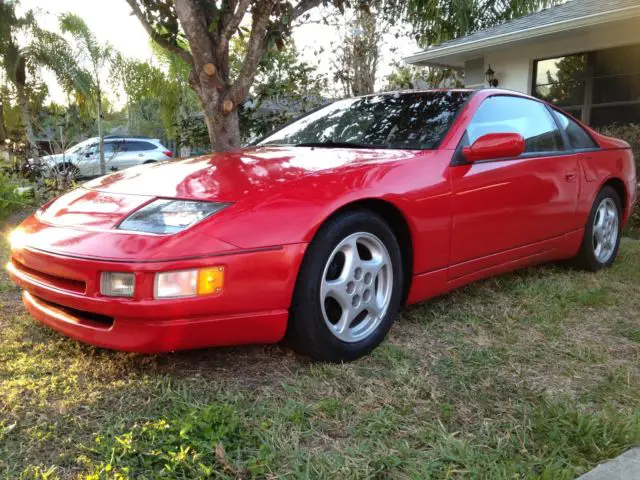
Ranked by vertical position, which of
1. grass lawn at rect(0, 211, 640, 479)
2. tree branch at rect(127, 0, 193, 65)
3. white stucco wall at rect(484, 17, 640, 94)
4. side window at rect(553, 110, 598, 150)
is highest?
white stucco wall at rect(484, 17, 640, 94)

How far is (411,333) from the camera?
2.96 metres

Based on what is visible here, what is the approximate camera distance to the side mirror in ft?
9.78

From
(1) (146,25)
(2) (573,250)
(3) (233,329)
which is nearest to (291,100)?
(1) (146,25)

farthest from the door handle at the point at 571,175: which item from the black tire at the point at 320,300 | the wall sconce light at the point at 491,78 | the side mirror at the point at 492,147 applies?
the wall sconce light at the point at 491,78

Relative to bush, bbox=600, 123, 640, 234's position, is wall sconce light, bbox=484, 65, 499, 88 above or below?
above

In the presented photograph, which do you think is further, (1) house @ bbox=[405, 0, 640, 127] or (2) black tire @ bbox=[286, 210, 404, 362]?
(1) house @ bbox=[405, 0, 640, 127]

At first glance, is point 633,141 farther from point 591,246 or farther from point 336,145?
point 336,145

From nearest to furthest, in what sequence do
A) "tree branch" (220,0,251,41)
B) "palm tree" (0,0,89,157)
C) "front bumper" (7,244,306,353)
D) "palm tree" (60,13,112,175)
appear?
1. "front bumper" (7,244,306,353)
2. "tree branch" (220,0,251,41)
3. "palm tree" (60,13,112,175)
4. "palm tree" (0,0,89,157)

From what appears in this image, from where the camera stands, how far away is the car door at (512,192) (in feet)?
9.93

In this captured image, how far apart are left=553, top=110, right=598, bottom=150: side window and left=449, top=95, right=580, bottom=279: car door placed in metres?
0.11

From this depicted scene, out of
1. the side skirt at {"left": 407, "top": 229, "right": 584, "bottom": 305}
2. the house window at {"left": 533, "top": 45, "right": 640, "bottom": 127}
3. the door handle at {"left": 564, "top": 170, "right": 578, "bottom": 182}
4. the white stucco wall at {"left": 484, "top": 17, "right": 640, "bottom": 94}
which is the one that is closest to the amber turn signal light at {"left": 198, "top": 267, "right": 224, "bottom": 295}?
the side skirt at {"left": 407, "top": 229, "right": 584, "bottom": 305}

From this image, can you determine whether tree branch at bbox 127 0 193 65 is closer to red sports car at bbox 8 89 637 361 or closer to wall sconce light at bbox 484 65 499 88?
red sports car at bbox 8 89 637 361

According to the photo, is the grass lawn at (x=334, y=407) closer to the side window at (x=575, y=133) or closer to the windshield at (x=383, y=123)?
the windshield at (x=383, y=123)

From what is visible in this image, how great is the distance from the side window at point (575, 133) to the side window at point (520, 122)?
0.13 meters
